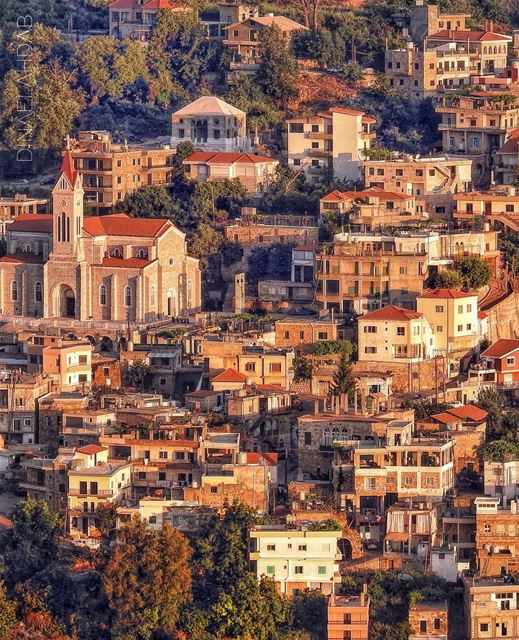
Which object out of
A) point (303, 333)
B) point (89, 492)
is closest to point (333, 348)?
point (303, 333)

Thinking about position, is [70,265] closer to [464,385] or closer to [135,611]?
[464,385]

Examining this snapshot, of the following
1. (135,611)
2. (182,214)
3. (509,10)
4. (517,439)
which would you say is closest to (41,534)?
(135,611)

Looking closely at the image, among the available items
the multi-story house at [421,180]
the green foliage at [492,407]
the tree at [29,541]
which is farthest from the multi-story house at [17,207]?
the tree at [29,541]

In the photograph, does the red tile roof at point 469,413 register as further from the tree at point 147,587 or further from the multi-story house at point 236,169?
the multi-story house at point 236,169

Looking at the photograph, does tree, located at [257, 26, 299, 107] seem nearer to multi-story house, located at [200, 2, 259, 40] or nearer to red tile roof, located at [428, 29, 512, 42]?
multi-story house, located at [200, 2, 259, 40]

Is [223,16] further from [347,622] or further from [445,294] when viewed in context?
[347,622]

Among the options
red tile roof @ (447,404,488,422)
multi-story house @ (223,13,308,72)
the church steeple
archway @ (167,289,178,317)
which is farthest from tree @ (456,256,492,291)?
multi-story house @ (223,13,308,72)
